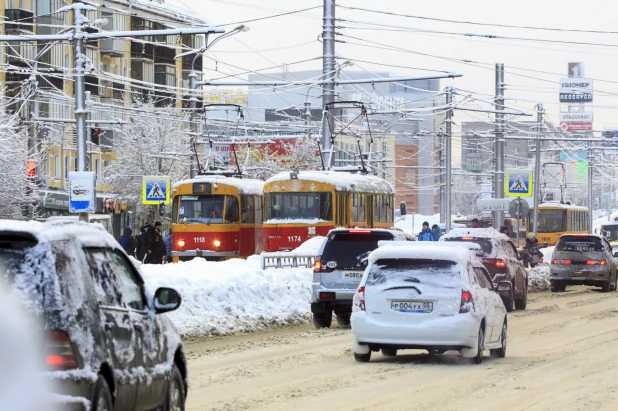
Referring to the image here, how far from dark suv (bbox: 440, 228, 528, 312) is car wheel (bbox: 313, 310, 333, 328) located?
6.36 m

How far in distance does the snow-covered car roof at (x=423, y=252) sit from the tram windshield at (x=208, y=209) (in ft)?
A: 88.5

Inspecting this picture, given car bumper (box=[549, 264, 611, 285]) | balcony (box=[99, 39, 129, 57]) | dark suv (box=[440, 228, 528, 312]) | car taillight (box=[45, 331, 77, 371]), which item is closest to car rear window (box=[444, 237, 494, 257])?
dark suv (box=[440, 228, 528, 312])

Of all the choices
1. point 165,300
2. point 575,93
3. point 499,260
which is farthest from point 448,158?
point 575,93

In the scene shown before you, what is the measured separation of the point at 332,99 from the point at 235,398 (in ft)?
92.4

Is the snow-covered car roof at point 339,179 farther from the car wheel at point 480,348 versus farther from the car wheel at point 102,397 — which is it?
the car wheel at point 102,397

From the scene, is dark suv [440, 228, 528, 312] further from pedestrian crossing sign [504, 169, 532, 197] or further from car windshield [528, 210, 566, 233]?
car windshield [528, 210, 566, 233]

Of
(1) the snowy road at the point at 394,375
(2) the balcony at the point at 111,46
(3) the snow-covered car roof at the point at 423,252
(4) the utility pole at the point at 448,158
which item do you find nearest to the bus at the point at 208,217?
(4) the utility pole at the point at 448,158

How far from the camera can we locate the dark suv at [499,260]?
96.3 feet

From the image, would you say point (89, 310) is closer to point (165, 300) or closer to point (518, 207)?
point (165, 300)

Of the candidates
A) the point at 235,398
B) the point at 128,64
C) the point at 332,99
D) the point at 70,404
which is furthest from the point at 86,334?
the point at 128,64

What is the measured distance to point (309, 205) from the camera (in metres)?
41.2

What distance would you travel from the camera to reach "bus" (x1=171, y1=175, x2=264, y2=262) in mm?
43844

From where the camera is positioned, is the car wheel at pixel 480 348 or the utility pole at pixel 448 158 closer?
the car wheel at pixel 480 348

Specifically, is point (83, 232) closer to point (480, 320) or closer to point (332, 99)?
point (480, 320)
